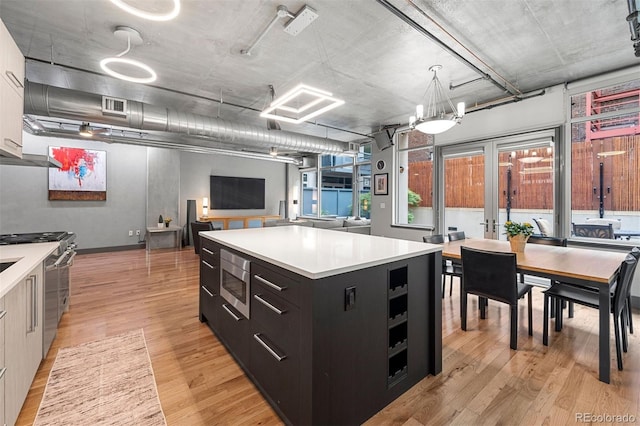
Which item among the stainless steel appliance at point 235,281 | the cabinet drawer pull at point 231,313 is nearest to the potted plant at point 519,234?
the stainless steel appliance at point 235,281

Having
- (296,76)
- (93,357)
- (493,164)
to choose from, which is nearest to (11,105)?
(93,357)

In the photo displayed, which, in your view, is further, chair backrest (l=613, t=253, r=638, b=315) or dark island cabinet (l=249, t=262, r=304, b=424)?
chair backrest (l=613, t=253, r=638, b=315)

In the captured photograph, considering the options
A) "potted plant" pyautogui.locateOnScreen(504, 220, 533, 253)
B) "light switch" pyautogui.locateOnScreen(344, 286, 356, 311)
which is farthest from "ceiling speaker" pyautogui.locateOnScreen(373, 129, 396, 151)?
"light switch" pyautogui.locateOnScreen(344, 286, 356, 311)

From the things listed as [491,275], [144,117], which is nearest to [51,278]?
[144,117]

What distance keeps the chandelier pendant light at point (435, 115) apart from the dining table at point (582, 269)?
1.37 m

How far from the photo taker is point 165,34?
292 cm

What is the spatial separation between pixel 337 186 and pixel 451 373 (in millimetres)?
8128

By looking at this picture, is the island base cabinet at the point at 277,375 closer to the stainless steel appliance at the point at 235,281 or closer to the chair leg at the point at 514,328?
the stainless steel appliance at the point at 235,281

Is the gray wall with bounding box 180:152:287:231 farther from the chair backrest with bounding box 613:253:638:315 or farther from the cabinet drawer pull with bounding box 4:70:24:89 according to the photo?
the chair backrest with bounding box 613:253:638:315

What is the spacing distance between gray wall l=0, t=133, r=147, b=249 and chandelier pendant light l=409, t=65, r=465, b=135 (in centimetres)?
680

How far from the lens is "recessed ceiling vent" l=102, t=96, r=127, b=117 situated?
3.79 metres

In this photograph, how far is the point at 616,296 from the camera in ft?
7.08

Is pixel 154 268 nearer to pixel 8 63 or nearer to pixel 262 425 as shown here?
pixel 8 63

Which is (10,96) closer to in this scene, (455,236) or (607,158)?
(455,236)
